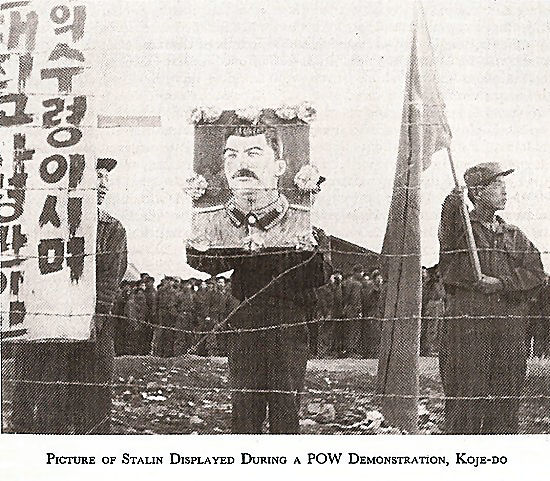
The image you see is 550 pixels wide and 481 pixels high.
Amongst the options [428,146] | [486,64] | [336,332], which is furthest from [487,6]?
[336,332]

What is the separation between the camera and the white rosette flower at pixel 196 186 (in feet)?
4.97

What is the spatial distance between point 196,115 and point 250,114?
103 mm

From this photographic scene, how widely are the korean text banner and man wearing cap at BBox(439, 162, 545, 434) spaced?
68 centimetres

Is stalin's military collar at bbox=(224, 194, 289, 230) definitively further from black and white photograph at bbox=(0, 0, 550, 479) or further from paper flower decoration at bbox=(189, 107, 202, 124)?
paper flower decoration at bbox=(189, 107, 202, 124)

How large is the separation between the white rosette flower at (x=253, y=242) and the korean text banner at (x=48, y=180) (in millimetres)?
292

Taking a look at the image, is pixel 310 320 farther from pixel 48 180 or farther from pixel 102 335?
pixel 48 180

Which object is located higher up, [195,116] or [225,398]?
[195,116]

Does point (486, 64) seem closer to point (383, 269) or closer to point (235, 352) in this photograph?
point (383, 269)

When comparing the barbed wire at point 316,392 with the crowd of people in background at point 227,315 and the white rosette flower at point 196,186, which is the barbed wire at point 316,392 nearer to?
the crowd of people in background at point 227,315

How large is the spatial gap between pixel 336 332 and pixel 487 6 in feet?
2.27

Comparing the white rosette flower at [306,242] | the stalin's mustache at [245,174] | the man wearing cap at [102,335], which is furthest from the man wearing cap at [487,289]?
the man wearing cap at [102,335]

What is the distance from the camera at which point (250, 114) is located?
1517 millimetres

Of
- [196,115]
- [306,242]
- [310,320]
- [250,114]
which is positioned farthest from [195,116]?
[310,320]

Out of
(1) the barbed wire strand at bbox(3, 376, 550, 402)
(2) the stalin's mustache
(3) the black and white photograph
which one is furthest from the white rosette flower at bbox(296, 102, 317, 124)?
(1) the barbed wire strand at bbox(3, 376, 550, 402)
